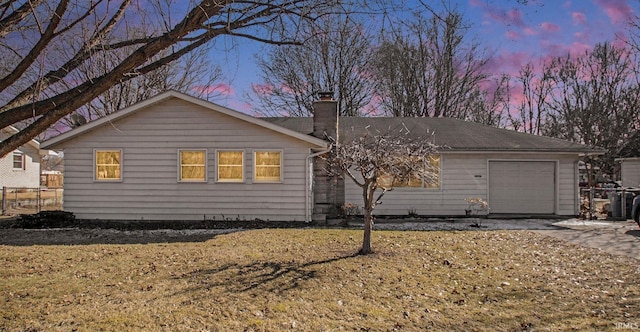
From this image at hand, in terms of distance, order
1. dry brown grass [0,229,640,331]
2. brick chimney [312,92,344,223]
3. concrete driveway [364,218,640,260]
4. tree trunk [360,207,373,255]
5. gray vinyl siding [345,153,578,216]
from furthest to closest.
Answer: gray vinyl siding [345,153,578,216], brick chimney [312,92,344,223], concrete driveway [364,218,640,260], tree trunk [360,207,373,255], dry brown grass [0,229,640,331]

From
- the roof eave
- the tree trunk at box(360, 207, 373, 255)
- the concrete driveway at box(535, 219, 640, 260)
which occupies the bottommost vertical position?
the concrete driveway at box(535, 219, 640, 260)

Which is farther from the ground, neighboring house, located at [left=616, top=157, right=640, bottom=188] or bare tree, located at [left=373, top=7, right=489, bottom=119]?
bare tree, located at [left=373, top=7, right=489, bottom=119]

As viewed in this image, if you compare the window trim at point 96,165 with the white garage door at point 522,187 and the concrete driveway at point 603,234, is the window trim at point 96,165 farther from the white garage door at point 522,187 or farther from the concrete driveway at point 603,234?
the concrete driveway at point 603,234

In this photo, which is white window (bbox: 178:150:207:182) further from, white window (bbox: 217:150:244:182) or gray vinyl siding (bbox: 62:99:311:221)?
white window (bbox: 217:150:244:182)

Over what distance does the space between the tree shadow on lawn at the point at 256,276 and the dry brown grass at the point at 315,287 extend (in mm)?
17

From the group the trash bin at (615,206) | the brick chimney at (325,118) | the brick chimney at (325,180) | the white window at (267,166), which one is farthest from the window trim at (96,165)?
Answer: the trash bin at (615,206)

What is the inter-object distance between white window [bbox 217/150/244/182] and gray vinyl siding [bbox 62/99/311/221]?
18 centimetres

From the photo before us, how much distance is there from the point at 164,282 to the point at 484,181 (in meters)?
11.9

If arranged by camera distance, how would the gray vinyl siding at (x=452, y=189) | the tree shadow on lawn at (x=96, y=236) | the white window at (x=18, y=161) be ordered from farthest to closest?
the white window at (x=18, y=161) < the gray vinyl siding at (x=452, y=189) < the tree shadow on lawn at (x=96, y=236)

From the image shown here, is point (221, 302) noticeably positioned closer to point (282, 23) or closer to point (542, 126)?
point (282, 23)

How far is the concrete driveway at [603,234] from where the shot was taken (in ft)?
29.7

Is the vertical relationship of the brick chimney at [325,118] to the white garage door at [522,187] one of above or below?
above

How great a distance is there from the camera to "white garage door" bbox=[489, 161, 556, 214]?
1453cm

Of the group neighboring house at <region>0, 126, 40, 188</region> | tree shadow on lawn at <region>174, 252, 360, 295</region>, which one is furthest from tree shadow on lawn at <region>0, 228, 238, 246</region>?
neighboring house at <region>0, 126, 40, 188</region>
